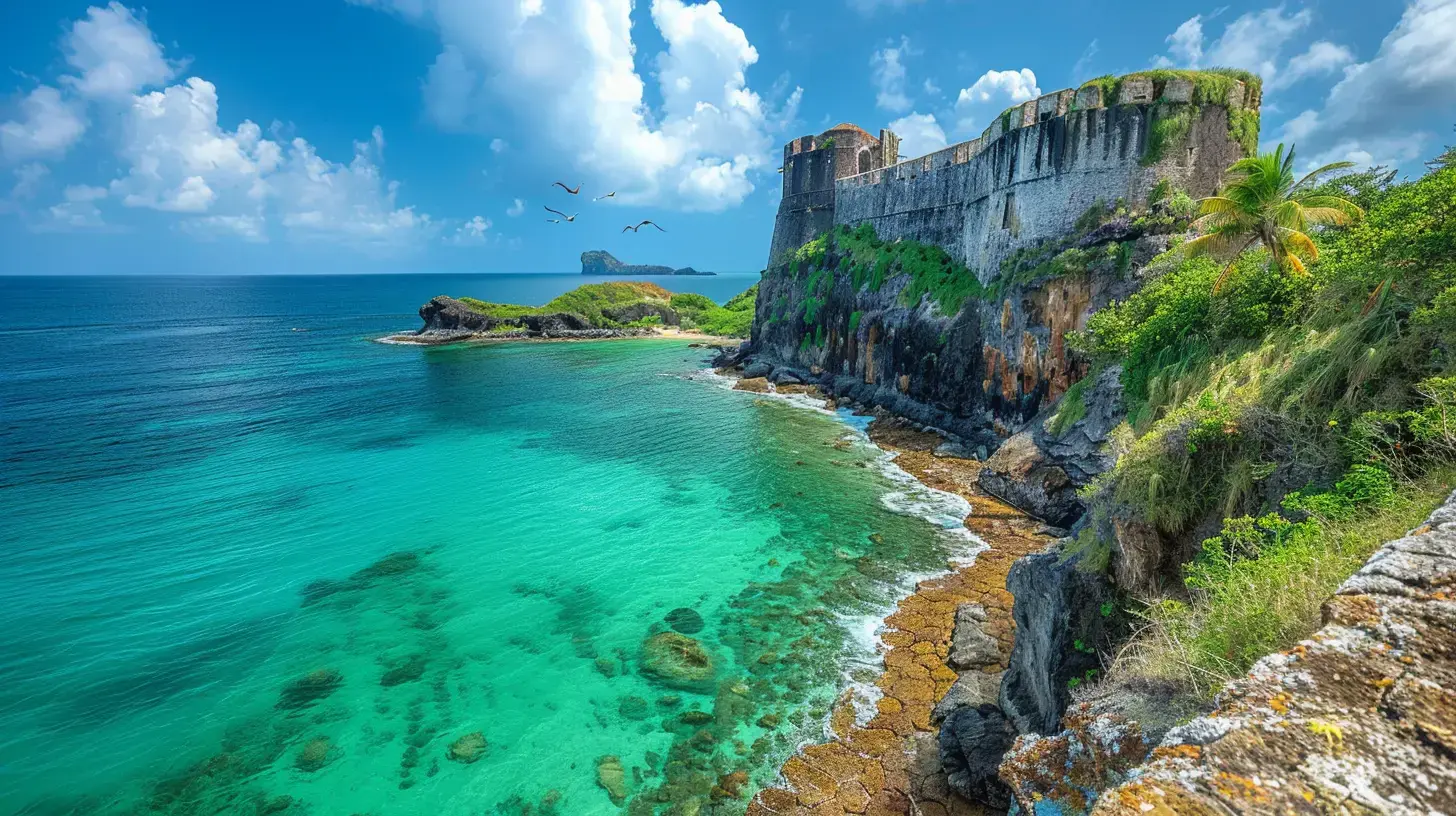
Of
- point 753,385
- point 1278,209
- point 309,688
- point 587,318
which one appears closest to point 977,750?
point 1278,209

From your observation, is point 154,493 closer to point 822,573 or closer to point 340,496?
point 340,496

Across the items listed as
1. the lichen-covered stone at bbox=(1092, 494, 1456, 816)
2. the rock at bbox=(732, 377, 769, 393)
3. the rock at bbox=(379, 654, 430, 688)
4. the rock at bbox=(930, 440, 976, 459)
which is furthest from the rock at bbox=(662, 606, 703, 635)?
the rock at bbox=(732, 377, 769, 393)

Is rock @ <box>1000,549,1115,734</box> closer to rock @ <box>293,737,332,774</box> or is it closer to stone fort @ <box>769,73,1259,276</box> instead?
rock @ <box>293,737,332,774</box>

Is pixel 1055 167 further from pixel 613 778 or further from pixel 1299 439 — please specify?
pixel 613 778

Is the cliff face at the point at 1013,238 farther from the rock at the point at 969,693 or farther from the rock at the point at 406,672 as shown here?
the rock at the point at 406,672

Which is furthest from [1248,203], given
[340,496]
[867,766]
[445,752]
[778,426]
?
[340,496]

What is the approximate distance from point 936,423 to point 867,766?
76.8 ft

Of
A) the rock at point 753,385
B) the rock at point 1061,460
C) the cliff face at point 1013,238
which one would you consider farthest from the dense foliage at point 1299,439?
the rock at point 753,385

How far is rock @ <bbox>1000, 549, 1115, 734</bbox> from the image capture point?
8984mm

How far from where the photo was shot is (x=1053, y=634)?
9.60 metres

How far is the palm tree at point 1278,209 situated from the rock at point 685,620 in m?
13.5

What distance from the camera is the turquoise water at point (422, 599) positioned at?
11.6 m

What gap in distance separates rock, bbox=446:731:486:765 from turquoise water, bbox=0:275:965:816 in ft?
0.34

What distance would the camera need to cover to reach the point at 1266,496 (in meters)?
7.50
